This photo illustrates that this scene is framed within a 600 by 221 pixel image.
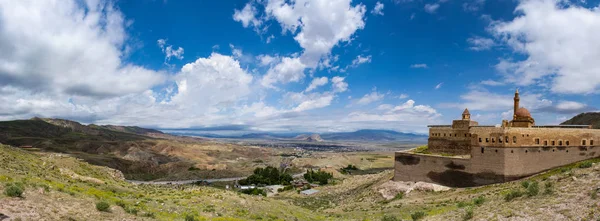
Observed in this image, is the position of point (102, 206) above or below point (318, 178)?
above

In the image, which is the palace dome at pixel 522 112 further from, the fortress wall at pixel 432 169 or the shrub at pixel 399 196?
the shrub at pixel 399 196

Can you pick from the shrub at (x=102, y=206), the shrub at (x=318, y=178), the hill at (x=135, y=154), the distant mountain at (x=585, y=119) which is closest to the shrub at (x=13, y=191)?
the shrub at (x=102, y=206)

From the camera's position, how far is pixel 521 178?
102ft

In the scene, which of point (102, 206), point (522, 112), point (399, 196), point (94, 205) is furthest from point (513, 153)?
point (94, 205)

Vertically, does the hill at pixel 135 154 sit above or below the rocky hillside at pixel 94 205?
below

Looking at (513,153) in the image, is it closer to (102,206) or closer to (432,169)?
(432,169)

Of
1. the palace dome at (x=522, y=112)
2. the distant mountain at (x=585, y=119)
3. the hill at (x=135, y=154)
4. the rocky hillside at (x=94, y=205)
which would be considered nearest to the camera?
the rocky hillside at (x=94, y=205)

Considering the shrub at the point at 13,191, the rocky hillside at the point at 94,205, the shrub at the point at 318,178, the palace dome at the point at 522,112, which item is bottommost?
the shrub at the point at 318,178

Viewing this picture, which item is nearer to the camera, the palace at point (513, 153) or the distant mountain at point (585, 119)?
the palace at point (513, 153)

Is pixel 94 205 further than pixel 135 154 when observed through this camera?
No

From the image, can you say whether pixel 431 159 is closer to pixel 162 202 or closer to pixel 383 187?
pixel 383 187

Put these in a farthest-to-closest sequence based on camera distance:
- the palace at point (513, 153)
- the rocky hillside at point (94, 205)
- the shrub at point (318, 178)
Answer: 1. the shrub at point (318, 178)
2. the palace at point (513, 153)
3. the rocky hillside at point (94, 205)

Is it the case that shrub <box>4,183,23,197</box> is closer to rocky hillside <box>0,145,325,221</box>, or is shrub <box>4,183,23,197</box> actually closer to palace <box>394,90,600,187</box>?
rocky hillside <box>0,145,325,221</box>

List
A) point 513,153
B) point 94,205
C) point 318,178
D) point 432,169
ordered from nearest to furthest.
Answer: point 94,205 → point 513,153 → point 432,169 → point 318,178
